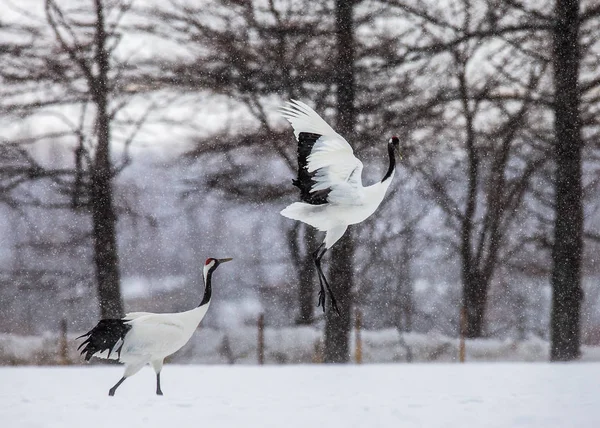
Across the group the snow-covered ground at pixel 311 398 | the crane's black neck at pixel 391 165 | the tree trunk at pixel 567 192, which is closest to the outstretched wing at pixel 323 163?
the crane's black neck at pixel 391 165

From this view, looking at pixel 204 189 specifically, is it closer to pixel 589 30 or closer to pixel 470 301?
pixel 470 301

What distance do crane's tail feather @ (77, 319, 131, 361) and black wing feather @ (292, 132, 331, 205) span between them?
1186 millimetres

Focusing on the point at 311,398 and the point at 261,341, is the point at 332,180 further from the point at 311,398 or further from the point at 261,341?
the point at 261,341

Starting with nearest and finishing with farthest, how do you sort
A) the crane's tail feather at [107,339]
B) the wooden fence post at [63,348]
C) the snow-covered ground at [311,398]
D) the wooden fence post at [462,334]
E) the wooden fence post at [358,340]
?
the snow-covered ground at [311,398], the crane's tail feather at [107,339], the wooden fence post at [63,348], the wooden fence post at [358,340], the wooden fence post at [462,334]

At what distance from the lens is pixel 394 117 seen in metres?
7.34

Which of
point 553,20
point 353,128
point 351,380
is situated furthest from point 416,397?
point 553,20

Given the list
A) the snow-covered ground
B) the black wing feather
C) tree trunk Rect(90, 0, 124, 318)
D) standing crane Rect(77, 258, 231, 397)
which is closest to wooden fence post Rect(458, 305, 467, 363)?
the snow-covered ground

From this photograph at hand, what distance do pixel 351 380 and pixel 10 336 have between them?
12.9ft

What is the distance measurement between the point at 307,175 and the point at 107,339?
135 centimetres


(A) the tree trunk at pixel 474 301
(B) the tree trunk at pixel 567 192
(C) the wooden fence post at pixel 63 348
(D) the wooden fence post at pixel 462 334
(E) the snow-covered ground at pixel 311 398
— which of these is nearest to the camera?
(E) the snow-covered ground at pixel 311 398

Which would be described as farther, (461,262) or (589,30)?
(461,262)

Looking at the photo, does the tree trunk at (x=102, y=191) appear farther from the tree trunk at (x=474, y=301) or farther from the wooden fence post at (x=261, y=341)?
the tree trunk at (x=474, y=301)

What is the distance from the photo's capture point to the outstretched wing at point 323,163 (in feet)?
13.7

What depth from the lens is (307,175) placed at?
425 centimetres
